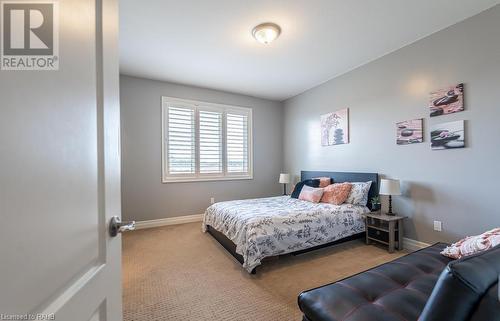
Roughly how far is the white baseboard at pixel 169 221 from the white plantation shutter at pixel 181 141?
0.92 metres

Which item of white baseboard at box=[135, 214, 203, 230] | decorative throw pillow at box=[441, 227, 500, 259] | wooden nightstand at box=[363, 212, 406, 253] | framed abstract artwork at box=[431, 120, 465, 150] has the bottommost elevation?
white baseboard at box=[135, 214, 203, 230]

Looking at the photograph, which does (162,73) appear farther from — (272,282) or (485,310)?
(485,310)

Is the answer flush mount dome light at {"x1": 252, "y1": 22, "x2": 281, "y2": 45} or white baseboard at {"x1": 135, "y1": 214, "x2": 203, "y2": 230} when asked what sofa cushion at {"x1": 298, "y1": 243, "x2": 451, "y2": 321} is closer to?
flush mount dome light at {"x1": 252, "y1": 22, "x2": 281, "y2": 45}

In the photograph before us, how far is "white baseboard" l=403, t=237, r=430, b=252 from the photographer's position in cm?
288

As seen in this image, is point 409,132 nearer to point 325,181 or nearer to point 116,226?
point 325,181

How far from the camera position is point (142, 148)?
411 centimetres

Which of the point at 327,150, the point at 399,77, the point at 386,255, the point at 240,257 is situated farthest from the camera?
the point at 327,150

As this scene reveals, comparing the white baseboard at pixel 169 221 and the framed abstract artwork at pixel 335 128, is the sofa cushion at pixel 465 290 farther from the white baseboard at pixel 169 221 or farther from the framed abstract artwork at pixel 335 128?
the white baseboard at pixel 169 221

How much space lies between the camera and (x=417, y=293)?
126 cm

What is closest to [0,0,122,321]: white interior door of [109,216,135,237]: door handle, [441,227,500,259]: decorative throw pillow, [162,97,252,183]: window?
[109,216,135,237]: door handle

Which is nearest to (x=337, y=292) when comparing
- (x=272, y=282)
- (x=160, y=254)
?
(x=272, y=282)

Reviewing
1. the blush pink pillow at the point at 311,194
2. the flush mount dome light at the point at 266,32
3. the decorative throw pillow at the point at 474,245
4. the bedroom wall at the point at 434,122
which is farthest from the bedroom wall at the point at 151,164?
the decorative throw pillow at the point at 474,245

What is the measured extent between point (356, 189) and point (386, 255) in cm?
102

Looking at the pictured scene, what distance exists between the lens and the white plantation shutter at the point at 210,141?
15.2 ft
